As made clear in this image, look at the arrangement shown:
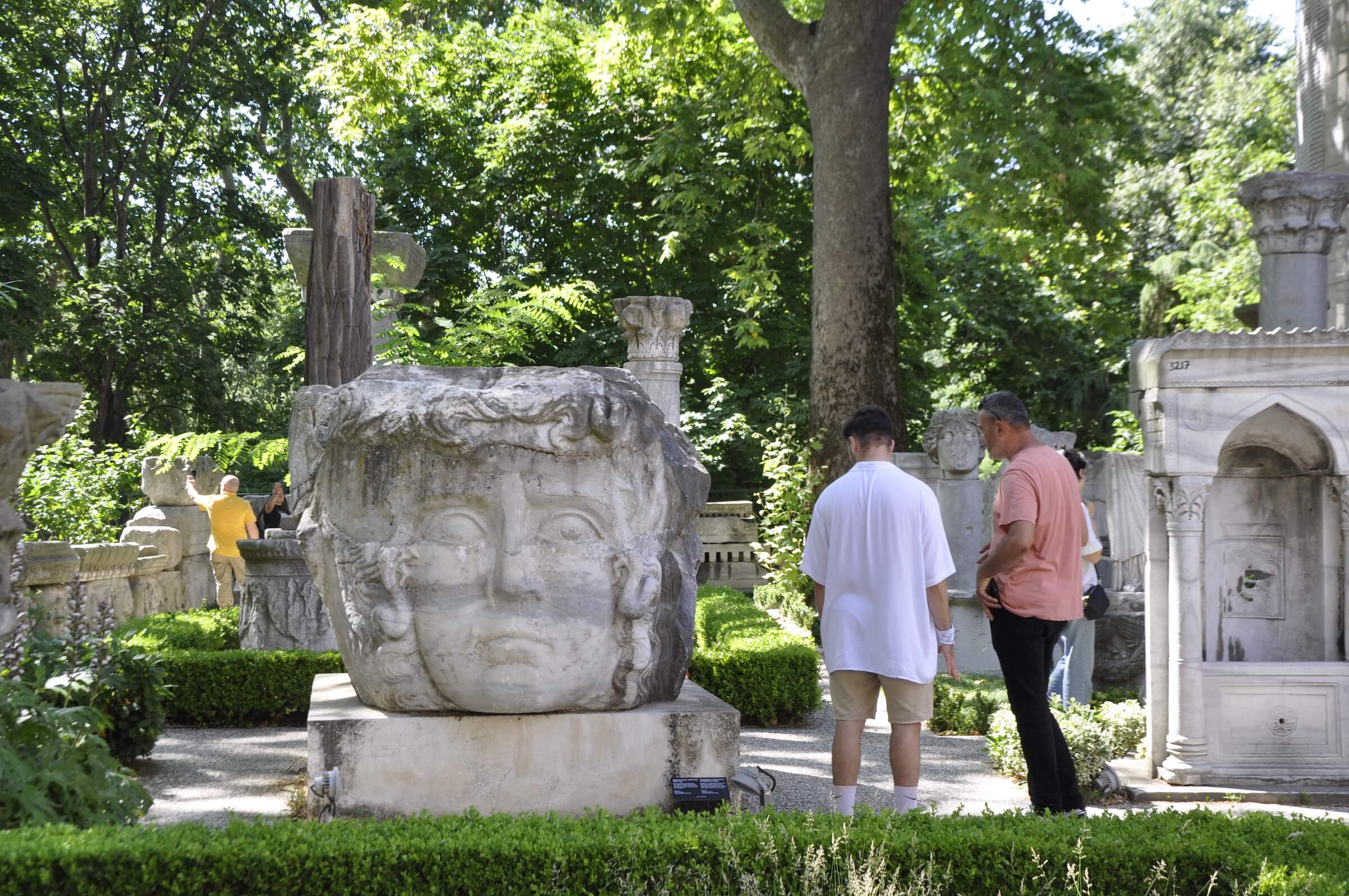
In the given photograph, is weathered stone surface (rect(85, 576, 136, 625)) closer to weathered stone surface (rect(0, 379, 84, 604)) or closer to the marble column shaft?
weathered stone surface (rect(0, 379, 84, 604))

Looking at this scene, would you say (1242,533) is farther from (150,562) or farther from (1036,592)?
(150,562)

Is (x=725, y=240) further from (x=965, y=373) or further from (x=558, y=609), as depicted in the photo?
(x=558, y=609)

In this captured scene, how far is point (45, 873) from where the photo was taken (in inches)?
132

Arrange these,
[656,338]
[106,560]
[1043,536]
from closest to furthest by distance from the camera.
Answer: [1043,536] < [106,560] < [656,338]

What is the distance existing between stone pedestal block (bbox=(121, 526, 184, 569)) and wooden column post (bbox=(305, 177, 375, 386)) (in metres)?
4.41

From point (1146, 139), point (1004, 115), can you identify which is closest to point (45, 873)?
point (1004, 115)

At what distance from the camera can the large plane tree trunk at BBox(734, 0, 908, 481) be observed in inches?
508

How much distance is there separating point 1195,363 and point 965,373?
2014 centimetres

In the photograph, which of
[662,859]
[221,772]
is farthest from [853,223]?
[662,859]

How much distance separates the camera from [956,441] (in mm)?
10617

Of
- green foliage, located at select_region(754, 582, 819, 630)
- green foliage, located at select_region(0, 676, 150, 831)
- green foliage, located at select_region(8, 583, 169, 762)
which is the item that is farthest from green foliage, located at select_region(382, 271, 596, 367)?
green foliage, located at select_region(0, 676, 150, 831)

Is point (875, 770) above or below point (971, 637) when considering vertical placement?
below

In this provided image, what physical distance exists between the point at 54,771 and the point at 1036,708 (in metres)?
3.80

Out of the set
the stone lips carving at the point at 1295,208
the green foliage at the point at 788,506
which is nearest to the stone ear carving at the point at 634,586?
the stone lips carving at the point at 1295,208
